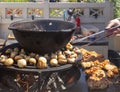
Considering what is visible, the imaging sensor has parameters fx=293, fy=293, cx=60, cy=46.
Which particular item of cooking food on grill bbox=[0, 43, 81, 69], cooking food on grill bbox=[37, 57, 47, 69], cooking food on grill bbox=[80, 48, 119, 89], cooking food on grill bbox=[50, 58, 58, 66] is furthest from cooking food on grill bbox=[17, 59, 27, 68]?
cooking food on grill bbox=[80, 48, 119, 89]

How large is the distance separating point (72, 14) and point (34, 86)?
2.89m

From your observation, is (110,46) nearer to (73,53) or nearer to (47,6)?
(47,6)

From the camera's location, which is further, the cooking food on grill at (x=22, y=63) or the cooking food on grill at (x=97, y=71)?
the cooking food on grill at (x=97, y=71)

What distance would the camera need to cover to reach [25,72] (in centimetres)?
233

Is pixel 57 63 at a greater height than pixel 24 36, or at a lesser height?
lesser

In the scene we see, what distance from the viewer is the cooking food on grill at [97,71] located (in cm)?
260

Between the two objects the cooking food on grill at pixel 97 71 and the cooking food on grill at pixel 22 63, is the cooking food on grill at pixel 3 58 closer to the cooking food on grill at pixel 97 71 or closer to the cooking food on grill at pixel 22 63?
the cooking food on grill at pixel 22 63

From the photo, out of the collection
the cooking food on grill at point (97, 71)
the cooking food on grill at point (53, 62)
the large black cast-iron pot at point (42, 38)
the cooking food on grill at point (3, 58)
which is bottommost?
the cooking food on grill at point (97, 71)

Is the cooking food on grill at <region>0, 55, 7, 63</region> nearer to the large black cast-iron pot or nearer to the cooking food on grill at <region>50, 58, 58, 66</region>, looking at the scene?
the large black cast-iron pot

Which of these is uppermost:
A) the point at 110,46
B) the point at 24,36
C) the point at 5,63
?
the point at 24,36

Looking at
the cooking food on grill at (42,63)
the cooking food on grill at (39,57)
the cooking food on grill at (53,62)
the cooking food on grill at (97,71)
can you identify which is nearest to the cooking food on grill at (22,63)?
the cooking food on grill at (39,57)

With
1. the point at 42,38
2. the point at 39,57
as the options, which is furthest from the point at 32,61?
the point at 42,38

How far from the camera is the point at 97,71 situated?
2.71 m

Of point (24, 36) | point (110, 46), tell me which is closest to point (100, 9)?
point (110, 46)
